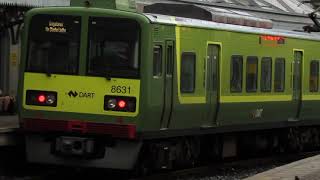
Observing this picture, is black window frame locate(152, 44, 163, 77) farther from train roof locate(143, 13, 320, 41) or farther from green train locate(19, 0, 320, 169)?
train roof locate(143, 13, 320, 41)

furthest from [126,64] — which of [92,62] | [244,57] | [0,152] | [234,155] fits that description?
[234,155]

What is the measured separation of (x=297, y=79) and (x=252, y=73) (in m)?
2.36

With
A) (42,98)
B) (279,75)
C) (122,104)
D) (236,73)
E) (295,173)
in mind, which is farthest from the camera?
(279,75)

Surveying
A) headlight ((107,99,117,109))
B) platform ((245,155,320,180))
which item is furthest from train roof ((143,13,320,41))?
platform ((245,155,320,180))

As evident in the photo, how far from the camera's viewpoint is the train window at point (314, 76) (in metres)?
17.4

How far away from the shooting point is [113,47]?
38.1 ft

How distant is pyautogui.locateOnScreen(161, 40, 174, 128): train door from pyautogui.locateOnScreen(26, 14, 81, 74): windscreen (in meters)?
1.44

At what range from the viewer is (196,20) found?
1307 centimetres

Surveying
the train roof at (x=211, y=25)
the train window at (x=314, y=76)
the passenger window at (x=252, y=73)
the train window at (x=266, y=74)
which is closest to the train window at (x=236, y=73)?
the passenger window at (x=252, y=73)

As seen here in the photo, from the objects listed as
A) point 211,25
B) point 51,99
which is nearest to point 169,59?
point 211,25

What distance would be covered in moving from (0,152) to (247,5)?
64.1 feet

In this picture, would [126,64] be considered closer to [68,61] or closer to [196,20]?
[68,61]

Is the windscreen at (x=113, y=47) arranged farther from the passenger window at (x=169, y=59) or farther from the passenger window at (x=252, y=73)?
the passenger window at (x=252, y=73)

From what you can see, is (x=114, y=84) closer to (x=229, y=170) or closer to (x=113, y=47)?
(x=113, y=47)
